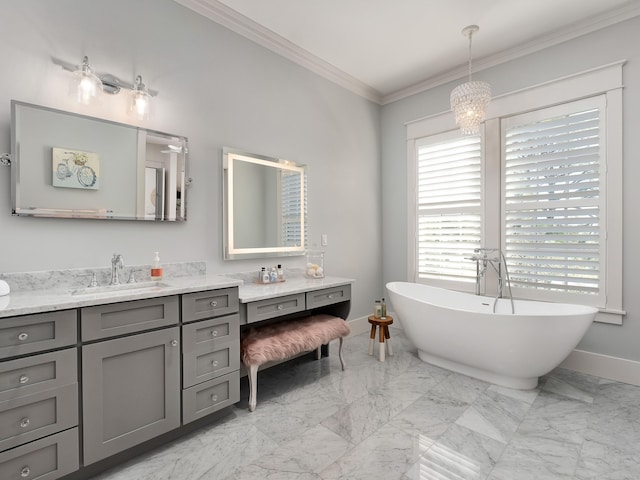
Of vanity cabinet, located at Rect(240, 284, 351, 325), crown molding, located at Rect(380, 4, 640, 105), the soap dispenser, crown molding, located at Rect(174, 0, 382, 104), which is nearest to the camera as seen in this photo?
the soap dispenser

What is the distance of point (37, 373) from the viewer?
1374 millimetres

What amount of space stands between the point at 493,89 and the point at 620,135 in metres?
1.15

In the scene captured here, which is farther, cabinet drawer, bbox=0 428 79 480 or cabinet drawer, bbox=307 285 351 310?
cabinet drawer, bbox=307 285 351 310

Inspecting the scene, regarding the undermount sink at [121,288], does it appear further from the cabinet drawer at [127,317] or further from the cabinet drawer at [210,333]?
the cabinet drawer at [210,333]

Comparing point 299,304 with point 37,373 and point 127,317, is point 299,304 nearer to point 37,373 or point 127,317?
point 127,317

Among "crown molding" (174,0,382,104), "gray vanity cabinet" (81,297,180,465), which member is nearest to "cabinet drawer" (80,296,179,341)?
"gray vanity cabinet" (81,297,180,465)

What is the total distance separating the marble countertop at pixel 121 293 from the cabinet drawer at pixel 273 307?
0.05m

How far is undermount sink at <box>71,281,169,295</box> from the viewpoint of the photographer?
1817 mm

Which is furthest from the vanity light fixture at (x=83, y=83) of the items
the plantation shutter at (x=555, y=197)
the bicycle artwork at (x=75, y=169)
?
the plantation shutter at (x=555, y=197)

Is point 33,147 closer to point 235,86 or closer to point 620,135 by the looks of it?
point 235,86

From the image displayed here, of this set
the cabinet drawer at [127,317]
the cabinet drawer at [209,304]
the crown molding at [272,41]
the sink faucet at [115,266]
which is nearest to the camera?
the cabinet drawer at [127,317]

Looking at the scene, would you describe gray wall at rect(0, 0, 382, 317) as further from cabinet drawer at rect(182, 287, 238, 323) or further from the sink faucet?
cabinet drawer at rect(182, 287, 238, 323)

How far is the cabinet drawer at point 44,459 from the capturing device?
1.32 meters

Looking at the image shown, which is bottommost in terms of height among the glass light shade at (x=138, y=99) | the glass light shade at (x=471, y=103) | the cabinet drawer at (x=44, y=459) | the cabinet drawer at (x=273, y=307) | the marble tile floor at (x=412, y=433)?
the marble tile floor at (x=412, y=433)
